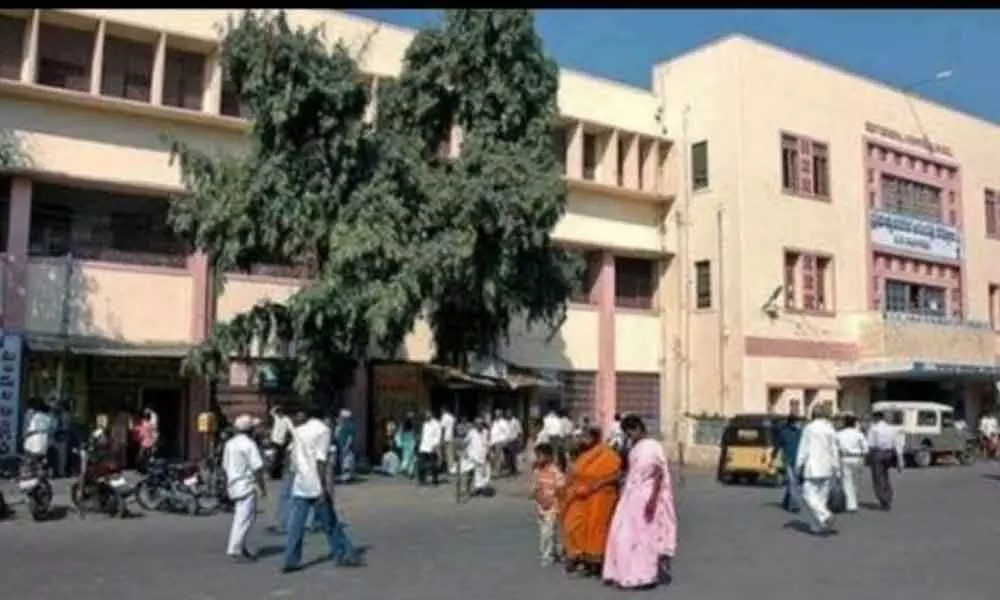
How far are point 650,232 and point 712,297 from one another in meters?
2.94

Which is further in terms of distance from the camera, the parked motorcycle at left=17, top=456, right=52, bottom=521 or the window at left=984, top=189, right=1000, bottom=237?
the window at left=984, top=189, right=1000, bottom=237

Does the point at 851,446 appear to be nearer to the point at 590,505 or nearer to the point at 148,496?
the point at 590,505

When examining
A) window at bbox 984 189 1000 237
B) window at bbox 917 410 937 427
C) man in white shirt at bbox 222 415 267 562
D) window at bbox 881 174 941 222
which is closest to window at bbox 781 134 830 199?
window at bbox 881 174 941 222

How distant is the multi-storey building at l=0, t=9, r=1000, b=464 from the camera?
2545 cm

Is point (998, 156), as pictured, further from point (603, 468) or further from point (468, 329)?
point (603, 468)

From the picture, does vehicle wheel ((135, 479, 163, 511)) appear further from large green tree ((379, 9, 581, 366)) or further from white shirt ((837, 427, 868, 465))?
white shirt ((837, 427, 868, 465))

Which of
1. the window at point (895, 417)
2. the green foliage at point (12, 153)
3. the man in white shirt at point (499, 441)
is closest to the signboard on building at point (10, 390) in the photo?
the green foliage at point (12, 153)

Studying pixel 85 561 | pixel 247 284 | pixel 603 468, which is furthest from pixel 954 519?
Answer: pixel 247 284

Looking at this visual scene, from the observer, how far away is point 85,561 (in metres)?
12.0

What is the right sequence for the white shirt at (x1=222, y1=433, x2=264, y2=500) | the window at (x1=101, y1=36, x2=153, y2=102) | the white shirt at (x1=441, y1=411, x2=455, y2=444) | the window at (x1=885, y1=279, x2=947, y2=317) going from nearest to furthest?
the white shirt at (x1=222, y1=433, x2=264, y2=500) → the white shirt at (x1=441, y1=411, x2=455, y2=444) → the window at (x1=101, y1=36, x2=153, y2=102) → the window at (x1=885, y1=279, x2=947, y2=317)

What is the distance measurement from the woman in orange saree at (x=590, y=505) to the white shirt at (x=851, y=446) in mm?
8262

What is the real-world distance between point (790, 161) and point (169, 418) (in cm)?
2215

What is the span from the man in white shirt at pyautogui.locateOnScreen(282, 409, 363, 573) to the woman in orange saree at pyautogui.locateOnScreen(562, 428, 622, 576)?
226cm

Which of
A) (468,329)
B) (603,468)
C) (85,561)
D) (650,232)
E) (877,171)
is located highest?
(877,171)
